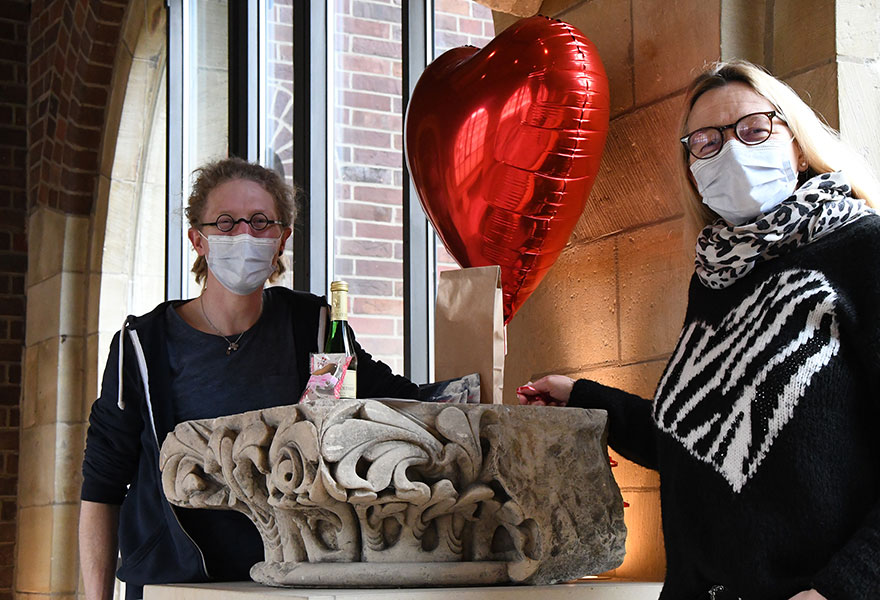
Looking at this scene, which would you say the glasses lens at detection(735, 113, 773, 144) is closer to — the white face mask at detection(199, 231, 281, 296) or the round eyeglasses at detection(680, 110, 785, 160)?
the round eyeglasses at detection(680, 110, 785, 160)

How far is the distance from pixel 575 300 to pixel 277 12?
226cm

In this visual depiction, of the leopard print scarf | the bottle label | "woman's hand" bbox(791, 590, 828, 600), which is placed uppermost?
the leopard print scarf

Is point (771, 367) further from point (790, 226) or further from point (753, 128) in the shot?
point (753, 128)

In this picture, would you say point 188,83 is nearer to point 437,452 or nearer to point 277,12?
point 277,12

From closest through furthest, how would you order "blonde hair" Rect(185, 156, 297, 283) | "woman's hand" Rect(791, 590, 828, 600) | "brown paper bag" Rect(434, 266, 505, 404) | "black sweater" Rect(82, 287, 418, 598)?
"woman's hand" Rect(791, 590, 828, 600) → "brown paper bag" Rect(434, 266, 505, 404) → "black sweater" Rect(82, 287, 418, 598) → "blonde hair" Rect(185, 156, 297, 283)

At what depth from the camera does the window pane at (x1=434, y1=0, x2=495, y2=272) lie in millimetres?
3111

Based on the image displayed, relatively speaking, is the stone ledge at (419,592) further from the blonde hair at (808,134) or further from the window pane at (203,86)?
the window pane at (203,86)

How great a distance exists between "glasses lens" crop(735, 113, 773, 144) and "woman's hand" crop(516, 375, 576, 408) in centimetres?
56

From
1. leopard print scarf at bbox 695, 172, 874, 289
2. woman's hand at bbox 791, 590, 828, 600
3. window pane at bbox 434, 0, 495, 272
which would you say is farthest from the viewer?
window pane at bbox 434, 0, 495, 272

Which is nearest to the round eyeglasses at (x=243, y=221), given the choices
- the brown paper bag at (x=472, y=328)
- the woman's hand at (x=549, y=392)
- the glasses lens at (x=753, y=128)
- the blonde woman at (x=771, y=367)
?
the brown paper bag at (x=472, y=328)

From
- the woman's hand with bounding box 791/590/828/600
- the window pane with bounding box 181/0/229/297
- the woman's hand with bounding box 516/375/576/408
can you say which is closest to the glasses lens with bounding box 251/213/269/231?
the woman's hand with bounding box 516/375/576/408

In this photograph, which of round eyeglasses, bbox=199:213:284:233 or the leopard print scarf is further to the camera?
round eyeglasses, bbox=199:213:284:233

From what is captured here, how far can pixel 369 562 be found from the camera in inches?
63.3

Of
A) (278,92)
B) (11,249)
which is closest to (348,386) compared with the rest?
(278,92)
